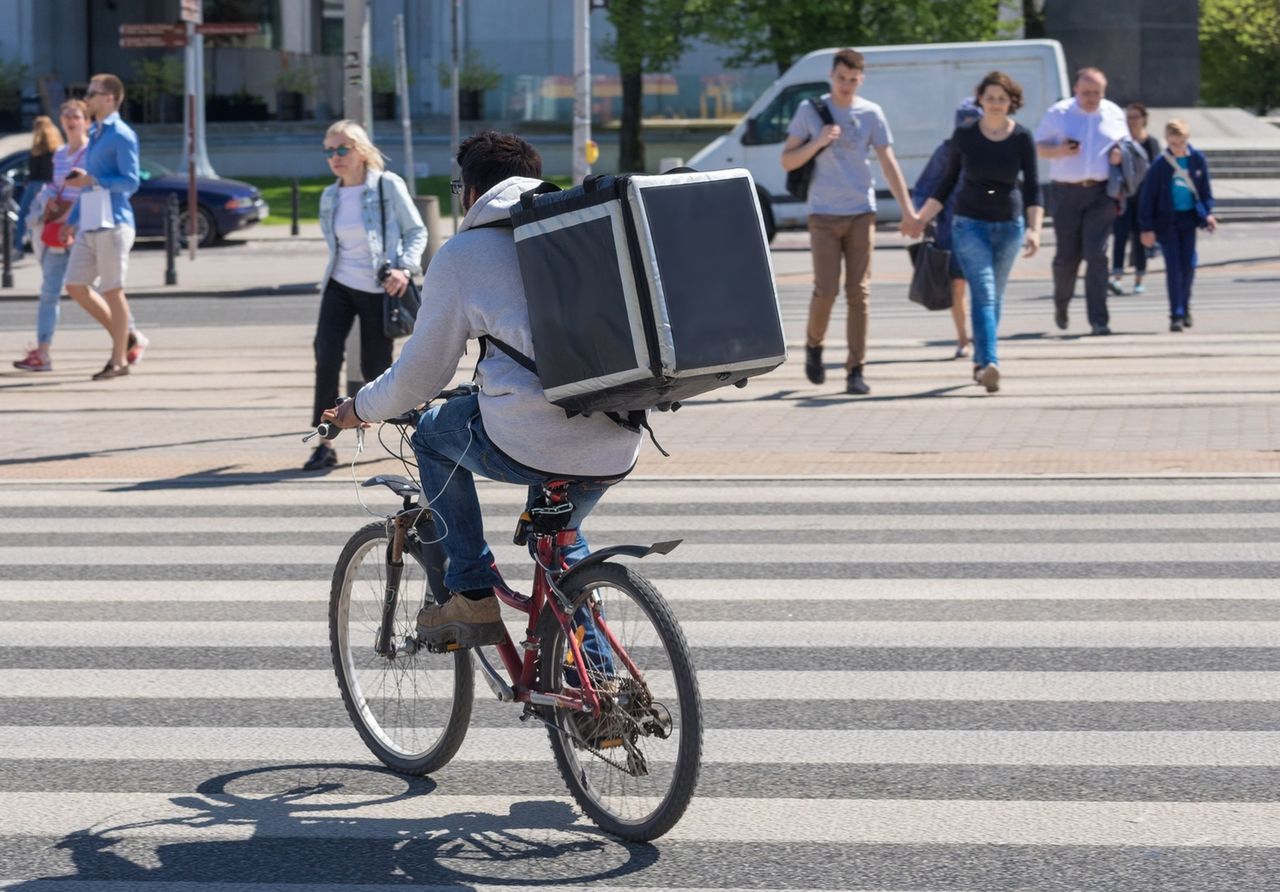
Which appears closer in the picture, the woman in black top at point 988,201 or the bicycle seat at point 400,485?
the bicycle seat at point 400,485

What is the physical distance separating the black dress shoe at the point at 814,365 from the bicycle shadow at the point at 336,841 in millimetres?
7873

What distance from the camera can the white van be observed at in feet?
96.6

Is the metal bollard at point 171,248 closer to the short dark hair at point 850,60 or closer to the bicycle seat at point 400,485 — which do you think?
the short dark hair at point 850,60

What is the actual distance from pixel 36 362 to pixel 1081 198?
26.0 feet

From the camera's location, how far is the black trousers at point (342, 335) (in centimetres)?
1045

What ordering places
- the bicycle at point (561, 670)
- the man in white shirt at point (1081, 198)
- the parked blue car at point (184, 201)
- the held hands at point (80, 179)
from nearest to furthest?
the bicycle at point (561, 670), the held hands at point (80, 179), the man in white shirt at point (1081, 198), the parked blue car at point (184, 201)

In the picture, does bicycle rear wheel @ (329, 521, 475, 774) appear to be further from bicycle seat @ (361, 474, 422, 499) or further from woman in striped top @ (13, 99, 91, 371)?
woman in striped top @ (13, 99, 91, 371)

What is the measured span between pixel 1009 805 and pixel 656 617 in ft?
3.61

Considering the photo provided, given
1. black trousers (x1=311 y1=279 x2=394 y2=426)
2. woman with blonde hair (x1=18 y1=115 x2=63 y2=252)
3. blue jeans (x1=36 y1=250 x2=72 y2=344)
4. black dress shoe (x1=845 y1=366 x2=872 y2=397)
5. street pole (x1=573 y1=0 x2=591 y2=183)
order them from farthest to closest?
1. street pole (x1=573 y1=0 x2=591 y2=183)
2. woman with blonde hair (x1=18 y1=115 x2=63 y2=252)
3. blue jeans (x1=36 y1=250 x2=72 y2=344)
4. black dress shoe (x1=845 y1=366 x2=872 y2=397)
5. black trousers (x1=311 y1=279 x2=394 y2=426)

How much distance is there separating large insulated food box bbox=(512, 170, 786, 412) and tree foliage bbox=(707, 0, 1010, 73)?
38.4 metres

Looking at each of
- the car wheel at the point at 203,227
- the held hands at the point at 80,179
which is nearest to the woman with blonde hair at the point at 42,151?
the held hands at the point at 80,179

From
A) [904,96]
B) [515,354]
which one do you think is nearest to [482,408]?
[515,354]

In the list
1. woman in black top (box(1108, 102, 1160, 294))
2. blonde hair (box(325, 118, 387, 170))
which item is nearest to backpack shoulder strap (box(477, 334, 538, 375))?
blonde hair (box(325, 118, 387, 170))

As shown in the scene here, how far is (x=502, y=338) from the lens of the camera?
4.76m
